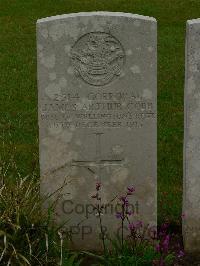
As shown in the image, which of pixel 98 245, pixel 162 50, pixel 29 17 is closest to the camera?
pixel 98 245

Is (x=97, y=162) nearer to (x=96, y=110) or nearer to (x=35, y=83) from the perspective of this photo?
(x=96, y=110)

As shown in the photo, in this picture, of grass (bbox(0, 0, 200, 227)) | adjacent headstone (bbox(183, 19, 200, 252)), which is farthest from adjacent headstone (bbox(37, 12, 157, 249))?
grass (bbox(0, 0, 200, 227))

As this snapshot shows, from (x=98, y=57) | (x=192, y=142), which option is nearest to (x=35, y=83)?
(x=98, y=57)

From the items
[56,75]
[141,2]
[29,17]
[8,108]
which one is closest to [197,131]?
[56,75]

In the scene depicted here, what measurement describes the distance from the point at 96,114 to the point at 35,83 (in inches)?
231

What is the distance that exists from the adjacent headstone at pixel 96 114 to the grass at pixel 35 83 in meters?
0.58

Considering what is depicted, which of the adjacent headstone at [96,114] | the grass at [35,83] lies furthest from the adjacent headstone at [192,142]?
the grass at [35,83]

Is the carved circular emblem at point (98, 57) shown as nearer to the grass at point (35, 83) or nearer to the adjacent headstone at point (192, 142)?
the adjacent headstone at point (192, 142)

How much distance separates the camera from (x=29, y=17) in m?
18.2

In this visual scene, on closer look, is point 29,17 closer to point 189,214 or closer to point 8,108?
point 8,108

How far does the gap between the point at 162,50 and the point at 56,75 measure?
8.51 meters

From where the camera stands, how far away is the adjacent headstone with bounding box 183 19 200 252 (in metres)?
6.07

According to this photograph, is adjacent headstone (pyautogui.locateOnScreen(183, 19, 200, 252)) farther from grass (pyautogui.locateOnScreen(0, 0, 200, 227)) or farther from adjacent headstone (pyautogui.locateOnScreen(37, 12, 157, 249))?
grass (pyautogui.locateOnScreen(0, 0, 200, 227))

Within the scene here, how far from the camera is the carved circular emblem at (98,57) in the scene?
6094mm
